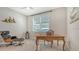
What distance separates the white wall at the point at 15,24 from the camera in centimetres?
172

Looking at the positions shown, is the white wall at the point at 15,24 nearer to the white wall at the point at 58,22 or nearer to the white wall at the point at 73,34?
the white wall at the point at 58,22

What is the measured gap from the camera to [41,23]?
1.85 meters

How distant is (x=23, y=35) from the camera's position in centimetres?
181

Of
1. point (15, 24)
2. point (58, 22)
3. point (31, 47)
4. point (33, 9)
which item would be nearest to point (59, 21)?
point (58, 22)

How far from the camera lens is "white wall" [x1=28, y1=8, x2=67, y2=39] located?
5.78 feet

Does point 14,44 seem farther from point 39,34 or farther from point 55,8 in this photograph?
point 55,8

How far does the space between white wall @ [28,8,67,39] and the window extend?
72mm

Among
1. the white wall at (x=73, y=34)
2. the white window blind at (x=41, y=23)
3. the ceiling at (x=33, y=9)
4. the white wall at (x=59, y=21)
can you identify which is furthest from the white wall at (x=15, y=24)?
the white wall at (x=73, y=34)

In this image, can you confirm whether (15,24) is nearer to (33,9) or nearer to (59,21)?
(33,9)

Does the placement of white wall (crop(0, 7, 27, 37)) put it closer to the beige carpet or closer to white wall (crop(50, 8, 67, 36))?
the beige carpet

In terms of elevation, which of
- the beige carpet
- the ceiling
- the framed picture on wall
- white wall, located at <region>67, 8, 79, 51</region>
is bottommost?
the beige carpet

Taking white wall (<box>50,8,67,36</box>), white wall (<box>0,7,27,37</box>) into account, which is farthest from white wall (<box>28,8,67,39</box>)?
white wall (<box>0,7,27,37</box>)
